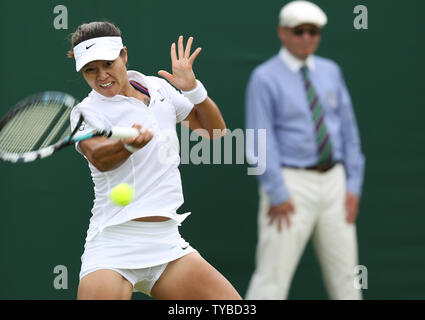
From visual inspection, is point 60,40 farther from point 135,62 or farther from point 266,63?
point 266,63

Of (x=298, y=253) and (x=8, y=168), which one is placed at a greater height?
(x=8, y=168)

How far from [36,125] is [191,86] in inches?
24.3

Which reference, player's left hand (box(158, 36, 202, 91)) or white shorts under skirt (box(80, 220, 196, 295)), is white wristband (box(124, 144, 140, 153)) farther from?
player's left hand (box(158, 36, 202, 91))

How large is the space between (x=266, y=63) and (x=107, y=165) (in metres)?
1.77

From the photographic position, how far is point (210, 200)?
478 cm

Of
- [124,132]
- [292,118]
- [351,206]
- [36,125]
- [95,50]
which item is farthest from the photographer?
[351,206]

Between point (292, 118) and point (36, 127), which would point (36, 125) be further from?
point (292, 118)

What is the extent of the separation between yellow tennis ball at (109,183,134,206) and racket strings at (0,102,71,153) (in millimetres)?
356

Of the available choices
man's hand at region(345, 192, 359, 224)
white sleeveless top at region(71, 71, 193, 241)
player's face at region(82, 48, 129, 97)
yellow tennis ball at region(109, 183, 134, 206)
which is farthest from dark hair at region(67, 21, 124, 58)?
man's hand at region(345, 192, 359, 224)

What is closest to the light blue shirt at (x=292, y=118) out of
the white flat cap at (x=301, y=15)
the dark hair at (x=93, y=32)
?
the white flat cap at (x=301, y=15)

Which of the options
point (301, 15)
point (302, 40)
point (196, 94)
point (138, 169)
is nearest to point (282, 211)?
point (302, 40)

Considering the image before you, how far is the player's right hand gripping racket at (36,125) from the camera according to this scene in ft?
10.4

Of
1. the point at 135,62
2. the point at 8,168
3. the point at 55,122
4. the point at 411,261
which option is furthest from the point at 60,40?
the point at 411,261

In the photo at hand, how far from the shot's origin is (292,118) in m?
4.43
